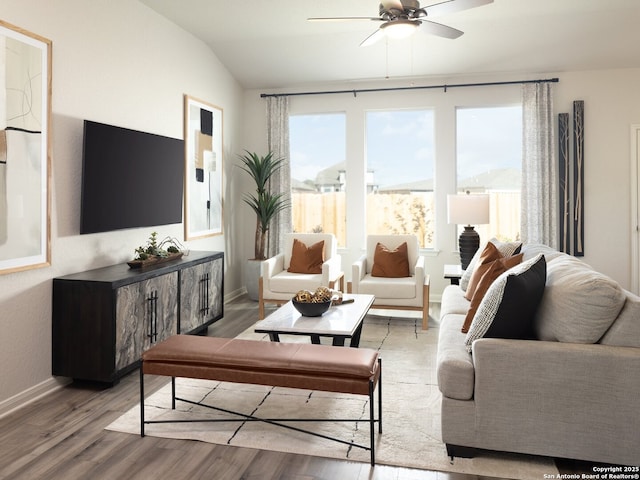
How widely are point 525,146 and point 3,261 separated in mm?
5363

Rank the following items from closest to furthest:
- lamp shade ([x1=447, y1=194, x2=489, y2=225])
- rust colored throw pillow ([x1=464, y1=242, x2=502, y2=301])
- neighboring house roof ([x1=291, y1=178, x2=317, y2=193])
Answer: rust colored throw pillow ([x1=464, y1=242, x2=502, y2=301]) < lamp shade ([x1=447, y1=194, x2=489, y2=225]) < neighboring house roof ([x1=291, y1=178, x2=317, y2=193])

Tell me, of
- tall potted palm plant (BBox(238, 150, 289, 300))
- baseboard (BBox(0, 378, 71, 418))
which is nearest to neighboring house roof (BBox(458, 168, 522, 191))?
tall potted palm plant (BBox(238, 150, 289, 300))

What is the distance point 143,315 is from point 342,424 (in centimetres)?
170

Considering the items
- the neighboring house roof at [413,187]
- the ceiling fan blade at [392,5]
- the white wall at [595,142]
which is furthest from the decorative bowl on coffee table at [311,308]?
the neighboring house roof at [413,187]

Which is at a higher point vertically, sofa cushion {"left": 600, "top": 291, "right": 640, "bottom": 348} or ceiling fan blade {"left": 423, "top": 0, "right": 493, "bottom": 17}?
ceiling fan blade {"left": 423, "top": 0, "right": 493, "bottom": 17}

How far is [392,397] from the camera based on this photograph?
320cm

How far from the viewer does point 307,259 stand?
5621 mm

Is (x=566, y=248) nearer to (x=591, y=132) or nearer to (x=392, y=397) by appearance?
(x=591, y=132)

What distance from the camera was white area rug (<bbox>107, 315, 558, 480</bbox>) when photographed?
238 centimetres

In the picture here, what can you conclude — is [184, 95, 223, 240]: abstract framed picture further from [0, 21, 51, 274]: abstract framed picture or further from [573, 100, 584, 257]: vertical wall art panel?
[573, 100, 584, 257]: vertical wall art panel

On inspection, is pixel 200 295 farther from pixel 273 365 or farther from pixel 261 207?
pixel 273 365

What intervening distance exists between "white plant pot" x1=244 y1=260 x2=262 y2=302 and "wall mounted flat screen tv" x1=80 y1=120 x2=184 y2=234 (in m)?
1.45

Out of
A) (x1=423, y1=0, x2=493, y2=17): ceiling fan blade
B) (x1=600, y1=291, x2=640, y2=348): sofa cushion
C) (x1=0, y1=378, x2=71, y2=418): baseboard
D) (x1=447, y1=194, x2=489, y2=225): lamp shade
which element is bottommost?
(x1=0, y1=378, x2=71, y2=418): baseboard

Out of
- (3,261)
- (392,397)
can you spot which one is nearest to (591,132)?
(392,397)
